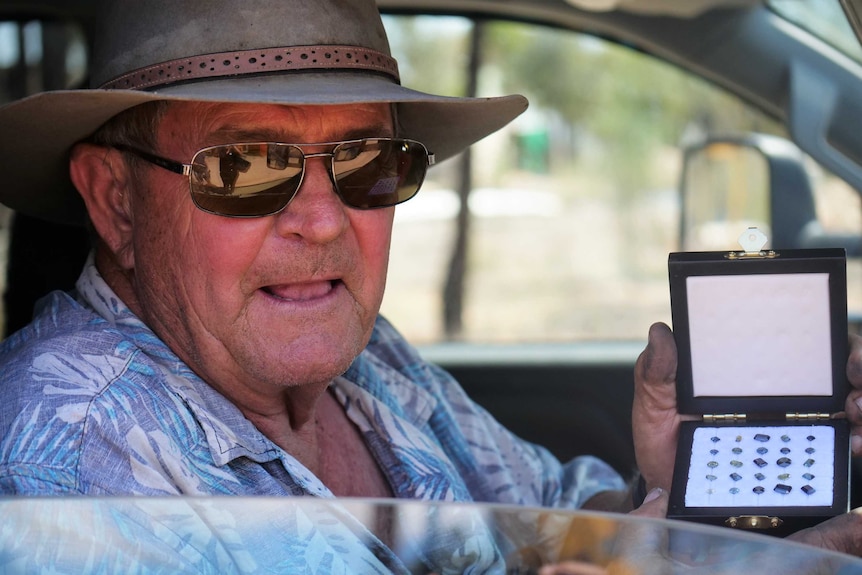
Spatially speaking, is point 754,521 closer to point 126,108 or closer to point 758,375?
point 758,375

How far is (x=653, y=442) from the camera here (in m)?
1.80

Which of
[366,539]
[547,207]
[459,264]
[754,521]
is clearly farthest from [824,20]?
[547,207]

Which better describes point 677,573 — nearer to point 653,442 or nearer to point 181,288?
point 653,442

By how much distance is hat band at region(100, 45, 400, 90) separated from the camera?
161cm

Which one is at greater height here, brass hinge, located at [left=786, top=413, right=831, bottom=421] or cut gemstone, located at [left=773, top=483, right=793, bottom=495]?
brass hinge, located at [left=786, top=413, right=831, bottom=421]

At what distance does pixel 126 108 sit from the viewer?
5.42ft

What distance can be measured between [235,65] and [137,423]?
520mm

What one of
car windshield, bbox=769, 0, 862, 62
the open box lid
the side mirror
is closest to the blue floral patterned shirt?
the open box lid

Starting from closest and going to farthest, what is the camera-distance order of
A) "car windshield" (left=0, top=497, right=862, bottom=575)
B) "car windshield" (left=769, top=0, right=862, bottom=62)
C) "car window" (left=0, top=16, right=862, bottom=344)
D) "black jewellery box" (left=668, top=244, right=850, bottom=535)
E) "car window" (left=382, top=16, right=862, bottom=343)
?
"car windshield" (left=0, top=497, right=862, bottom=575), "black jewellery box" (left=668, top=244, right=850, bottom=535), "car windshield" (left=769, top=0, right=862, bottom=62), "car window" (left=0, top=16, right=862, bottom=344), "car window" (left=382, top=16, right=862, bottom=343)

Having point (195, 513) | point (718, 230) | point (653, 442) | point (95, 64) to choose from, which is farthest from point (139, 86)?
point (718, 230)

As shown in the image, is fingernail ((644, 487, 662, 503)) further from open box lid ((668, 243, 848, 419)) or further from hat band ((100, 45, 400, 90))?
hat band ((100, 45, 400, 90))

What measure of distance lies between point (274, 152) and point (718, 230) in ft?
10.8

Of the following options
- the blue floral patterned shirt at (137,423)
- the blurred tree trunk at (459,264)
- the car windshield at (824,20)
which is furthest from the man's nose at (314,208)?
the blurred tree trunk at (459,264)

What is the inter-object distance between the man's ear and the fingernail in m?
0.86
